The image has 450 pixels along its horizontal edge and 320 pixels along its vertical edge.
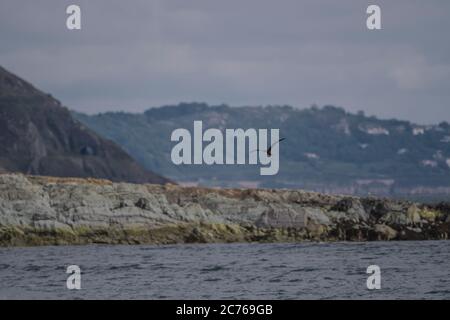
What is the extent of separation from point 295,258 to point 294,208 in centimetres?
1166

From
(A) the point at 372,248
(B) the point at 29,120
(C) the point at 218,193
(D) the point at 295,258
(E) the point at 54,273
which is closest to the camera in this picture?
(E) the point at 54,273

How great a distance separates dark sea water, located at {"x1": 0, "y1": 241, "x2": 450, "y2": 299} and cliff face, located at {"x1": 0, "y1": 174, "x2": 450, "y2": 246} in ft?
7.61

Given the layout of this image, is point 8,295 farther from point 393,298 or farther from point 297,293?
point 393,298

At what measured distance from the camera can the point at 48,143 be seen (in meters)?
168


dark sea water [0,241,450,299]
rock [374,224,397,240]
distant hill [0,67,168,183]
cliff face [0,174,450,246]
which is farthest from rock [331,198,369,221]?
distant hill [0,67,168,183]

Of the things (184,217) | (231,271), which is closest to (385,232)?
(184,217)

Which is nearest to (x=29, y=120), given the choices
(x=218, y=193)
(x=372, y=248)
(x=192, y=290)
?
(x=218, y=193)

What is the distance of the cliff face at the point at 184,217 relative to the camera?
70.4 meters

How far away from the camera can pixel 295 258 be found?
6225 cm

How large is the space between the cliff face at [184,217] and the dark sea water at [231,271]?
91.3 inches

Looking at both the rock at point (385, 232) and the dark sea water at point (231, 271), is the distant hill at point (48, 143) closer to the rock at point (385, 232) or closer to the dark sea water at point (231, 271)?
the rock at point (385, 232)

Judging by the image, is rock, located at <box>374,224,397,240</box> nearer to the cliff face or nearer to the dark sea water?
the cliff face

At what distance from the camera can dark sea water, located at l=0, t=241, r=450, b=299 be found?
49.9 m

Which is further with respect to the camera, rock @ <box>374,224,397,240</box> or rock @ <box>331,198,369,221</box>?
rock @ <box>331,198,369,221</box>
